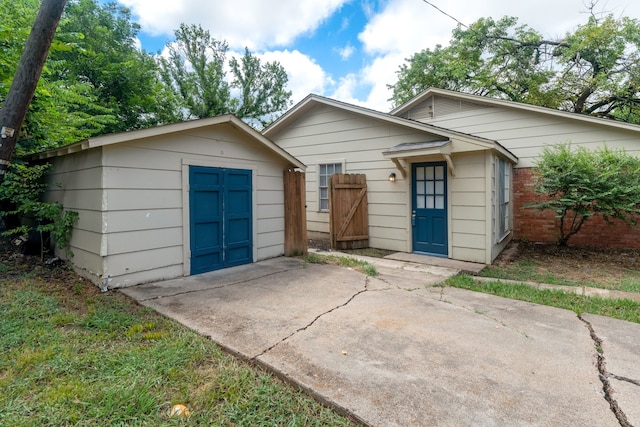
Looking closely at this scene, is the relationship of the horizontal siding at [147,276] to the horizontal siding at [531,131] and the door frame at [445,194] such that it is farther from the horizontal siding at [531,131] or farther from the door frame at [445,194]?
the horizontal siding at [531,131]

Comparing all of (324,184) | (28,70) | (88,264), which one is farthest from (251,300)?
(324,184)

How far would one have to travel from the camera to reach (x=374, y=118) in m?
7.64

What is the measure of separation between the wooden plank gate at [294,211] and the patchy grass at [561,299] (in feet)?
10.5

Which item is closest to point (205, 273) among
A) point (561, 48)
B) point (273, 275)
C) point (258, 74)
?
point (273, 275)

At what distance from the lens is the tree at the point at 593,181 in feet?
20.6

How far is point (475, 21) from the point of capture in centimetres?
1462

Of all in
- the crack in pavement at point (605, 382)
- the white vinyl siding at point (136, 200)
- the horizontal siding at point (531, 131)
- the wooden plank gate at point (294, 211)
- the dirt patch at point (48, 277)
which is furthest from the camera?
the horizontal siding at point (531, 131)

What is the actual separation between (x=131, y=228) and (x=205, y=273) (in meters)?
1.40

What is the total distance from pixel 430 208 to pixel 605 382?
5038mm

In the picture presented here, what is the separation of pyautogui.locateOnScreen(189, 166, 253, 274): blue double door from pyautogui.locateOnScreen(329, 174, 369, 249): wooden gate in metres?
2.32

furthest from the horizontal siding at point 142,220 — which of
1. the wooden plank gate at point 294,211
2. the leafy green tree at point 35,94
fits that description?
the leafy green tree at point 35,94

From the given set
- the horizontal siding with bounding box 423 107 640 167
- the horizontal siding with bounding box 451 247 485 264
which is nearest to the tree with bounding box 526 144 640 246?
the horizontal siding with bounding box 423 107 640 167

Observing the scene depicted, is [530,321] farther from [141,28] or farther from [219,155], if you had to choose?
[141,28]

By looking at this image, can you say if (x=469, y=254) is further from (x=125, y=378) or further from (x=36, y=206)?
(x=36, y=206)
